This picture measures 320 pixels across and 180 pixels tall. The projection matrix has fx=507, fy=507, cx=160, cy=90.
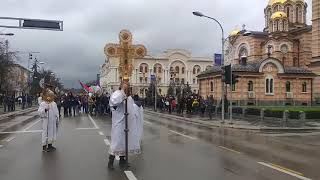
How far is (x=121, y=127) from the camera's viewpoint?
11.5 metres

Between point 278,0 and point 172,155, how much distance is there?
280ft

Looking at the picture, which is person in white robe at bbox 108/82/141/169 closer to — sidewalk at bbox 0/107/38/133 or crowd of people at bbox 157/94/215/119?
sidewalk at bbox 0/107/38/133

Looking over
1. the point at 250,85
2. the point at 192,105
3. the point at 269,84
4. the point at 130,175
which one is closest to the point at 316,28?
the point at 269,84

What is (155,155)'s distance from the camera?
539 inches

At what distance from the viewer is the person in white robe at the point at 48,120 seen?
1514cm

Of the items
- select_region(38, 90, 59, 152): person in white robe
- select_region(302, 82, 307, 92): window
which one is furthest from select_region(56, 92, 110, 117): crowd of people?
select_region(38, 90, 59, 152): person in white robe

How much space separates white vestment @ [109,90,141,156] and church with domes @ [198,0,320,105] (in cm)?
3105

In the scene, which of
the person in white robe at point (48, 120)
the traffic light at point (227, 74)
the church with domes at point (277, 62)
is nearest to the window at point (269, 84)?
the church with domes at point (277, 62)

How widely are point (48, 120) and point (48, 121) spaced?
0.14 ft

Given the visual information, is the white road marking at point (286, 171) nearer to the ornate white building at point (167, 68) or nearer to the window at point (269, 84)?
the window at point (269, 84)

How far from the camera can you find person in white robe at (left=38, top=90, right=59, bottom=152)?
596 inches

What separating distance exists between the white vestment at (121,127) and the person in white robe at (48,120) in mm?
4105

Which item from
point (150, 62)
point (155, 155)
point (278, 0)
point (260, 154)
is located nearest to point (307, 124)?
point (260, 154)

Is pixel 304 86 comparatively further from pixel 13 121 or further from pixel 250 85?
pixel 13 121
